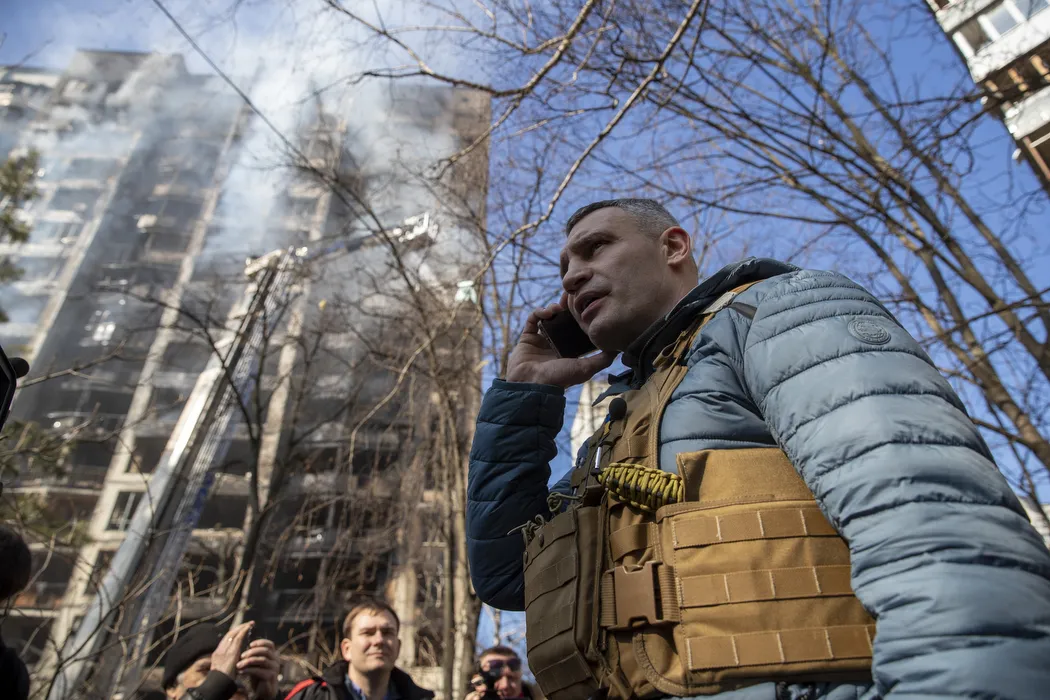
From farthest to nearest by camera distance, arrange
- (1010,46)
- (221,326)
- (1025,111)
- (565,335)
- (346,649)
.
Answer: (221,326), (1010,46), (1025,111), (346,649), (565,335)

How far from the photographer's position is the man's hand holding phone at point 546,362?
7.06ft

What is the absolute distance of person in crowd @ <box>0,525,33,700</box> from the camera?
2654 mm

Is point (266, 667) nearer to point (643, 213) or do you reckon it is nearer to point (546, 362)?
point (546, 362)

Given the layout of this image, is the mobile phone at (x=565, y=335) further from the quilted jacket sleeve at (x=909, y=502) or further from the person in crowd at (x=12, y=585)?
the person in crowd at (x=12, y=585)

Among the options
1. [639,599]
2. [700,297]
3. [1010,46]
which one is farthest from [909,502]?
[1010,46]

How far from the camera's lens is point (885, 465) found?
3.32 feet

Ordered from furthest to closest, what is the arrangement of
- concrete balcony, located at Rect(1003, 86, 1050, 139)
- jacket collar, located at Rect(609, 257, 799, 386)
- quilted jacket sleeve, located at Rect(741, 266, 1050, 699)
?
concrete balcony, located at Rect(1003, 86, 1050, 139) < jacket collar, located at Rect(609, 257, 799, 386) < quilted jacket sleeve, located at Rect(741, 266, 1050, 699)

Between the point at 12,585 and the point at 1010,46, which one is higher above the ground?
the point at 1010,46

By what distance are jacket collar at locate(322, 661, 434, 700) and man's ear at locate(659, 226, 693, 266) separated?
3.29m

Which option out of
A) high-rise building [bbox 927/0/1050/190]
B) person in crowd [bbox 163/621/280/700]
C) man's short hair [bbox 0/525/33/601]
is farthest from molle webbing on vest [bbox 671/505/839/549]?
high-rise building [bbox 927/0/1050/190]

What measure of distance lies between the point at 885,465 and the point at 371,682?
149 inches

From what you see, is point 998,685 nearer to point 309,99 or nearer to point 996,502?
point 996,502

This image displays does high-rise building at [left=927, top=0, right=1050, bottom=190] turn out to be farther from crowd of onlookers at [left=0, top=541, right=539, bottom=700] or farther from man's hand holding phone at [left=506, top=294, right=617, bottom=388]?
crowd of onlookers at [left=0, top=541, right=539, bottom=700]

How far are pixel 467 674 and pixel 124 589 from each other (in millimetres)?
3698
